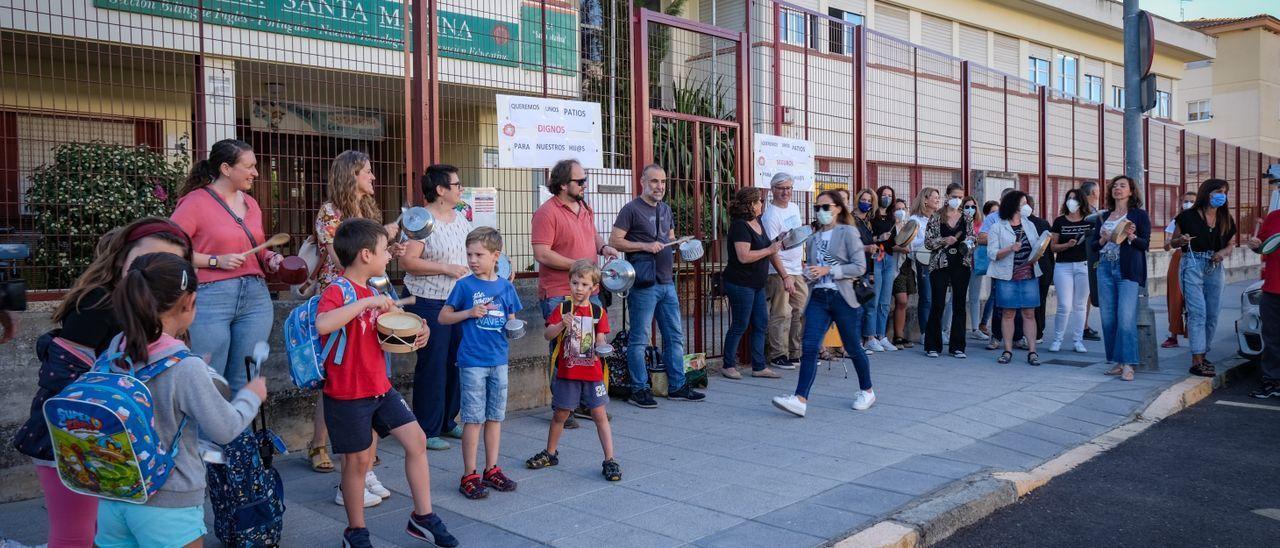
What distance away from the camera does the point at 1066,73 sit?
27.0 metres

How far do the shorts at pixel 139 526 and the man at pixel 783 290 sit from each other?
264 inches

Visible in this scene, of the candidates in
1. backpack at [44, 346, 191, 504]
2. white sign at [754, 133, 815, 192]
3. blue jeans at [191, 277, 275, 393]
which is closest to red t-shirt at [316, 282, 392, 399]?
blue jeans at [191, 277, 275, 393]

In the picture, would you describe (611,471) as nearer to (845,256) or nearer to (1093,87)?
(845,256)

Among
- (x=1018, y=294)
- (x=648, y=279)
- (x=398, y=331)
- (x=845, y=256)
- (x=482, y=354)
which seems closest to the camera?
(x=398, y=331)

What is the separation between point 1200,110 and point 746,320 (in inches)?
1593

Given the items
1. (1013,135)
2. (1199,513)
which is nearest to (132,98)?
(1199,513)

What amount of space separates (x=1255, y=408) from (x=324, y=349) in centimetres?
772

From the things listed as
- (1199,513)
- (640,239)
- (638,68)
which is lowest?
(1199,513)

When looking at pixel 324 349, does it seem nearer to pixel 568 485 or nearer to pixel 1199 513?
pixel 568 485

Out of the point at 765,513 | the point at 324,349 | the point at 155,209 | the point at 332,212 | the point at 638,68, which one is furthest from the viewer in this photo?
the point at 638,68

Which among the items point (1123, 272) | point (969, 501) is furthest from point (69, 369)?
point (1123, 272)

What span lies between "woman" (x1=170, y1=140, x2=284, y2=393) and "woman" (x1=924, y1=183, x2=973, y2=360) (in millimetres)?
7300

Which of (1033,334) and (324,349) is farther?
(1033,334)

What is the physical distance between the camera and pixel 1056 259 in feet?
35.1
